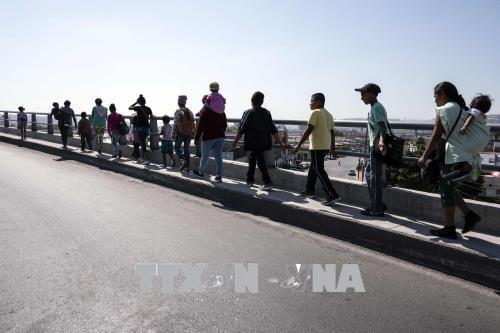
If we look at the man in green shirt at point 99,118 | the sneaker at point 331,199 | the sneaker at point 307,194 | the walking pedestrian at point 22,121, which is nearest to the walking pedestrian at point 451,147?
the sneaker at point 331,199

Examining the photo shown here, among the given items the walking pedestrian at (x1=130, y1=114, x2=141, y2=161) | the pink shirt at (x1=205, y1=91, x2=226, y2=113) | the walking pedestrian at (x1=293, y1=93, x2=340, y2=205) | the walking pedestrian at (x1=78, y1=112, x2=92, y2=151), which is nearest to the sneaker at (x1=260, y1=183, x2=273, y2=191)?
the walking pedestrian at (x1=293, y1=93, x2=340, y2=205)

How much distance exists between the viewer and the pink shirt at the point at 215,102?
8078mm

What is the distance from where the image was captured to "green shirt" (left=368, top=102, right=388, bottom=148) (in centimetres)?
532

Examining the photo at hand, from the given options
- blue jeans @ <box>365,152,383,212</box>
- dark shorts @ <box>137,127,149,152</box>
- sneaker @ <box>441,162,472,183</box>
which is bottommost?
blue jeans @ <box>365,152,383,212</box>

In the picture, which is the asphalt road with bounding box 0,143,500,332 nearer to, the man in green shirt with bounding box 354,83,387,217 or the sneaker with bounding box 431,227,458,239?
the sneaker with bounding box 431,227,458,239

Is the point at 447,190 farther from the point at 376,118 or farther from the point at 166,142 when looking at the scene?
the point at 166,142

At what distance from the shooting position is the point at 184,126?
30.7 ft

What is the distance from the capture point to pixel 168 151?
10.3 metres

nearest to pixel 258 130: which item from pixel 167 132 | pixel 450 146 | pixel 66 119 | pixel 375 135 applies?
pixel 375 135

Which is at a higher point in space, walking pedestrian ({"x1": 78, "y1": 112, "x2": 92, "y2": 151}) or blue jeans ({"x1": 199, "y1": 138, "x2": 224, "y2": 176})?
walking pedestrian ({"x1": 78, "y1": 112, "x2": 92, "y2": 151})

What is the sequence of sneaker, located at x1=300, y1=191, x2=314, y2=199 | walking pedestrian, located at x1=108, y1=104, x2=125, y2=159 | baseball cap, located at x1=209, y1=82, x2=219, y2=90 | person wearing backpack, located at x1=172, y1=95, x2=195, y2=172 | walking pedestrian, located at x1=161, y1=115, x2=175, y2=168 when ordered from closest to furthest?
sneaker, located at x1=300, y1=191, x2=314, y2=199, baseball cap, located at x1=209, y1=82, x2=219, y2=90, person wearing backpack, located at x1=172, y1=95, x2=195, y2=172, walking pedestrian, located at x1=161, y1=115, x2=175, y2=168, walking pedestrian, located at x1=108, y1=104, x2=125, y2=159

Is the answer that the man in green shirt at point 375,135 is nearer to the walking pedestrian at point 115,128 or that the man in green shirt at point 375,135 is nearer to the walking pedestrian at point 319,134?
the walking pedestrian at point 319,134

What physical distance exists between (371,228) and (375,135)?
1.20 m

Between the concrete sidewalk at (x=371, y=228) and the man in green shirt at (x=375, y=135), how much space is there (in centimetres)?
19
